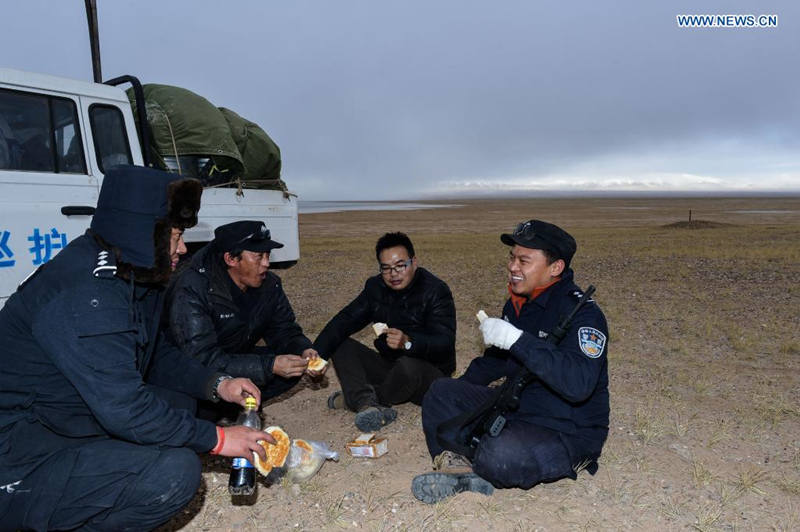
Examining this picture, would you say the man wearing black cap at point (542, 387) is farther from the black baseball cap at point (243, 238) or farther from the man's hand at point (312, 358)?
the black baseball cap at point (243, 238)

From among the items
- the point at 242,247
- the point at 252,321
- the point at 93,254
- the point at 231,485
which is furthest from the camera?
the point at 252,321

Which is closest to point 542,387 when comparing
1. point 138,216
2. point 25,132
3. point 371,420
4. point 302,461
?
point 302,461

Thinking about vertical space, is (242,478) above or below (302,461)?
above

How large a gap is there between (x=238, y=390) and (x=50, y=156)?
2.88 meters

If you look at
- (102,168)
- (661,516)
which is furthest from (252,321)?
(661,516)

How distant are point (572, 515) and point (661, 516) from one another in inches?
16.9

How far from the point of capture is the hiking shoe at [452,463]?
3352mm

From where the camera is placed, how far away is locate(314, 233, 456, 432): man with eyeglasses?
4188 mm

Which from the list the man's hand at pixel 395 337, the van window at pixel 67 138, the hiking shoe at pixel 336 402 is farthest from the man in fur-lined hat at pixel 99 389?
the van window at pixel 67 138

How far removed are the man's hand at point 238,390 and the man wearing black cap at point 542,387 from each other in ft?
3.18

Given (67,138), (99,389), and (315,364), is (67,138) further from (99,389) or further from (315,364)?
(99,389)

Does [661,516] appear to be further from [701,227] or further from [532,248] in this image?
[701,227]

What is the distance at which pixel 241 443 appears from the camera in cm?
236

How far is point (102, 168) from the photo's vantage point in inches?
188
